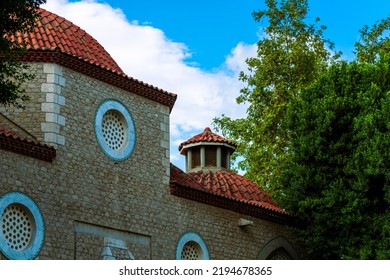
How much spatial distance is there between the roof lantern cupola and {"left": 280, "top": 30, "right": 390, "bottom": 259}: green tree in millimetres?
2281

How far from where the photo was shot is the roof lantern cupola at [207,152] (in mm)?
25406

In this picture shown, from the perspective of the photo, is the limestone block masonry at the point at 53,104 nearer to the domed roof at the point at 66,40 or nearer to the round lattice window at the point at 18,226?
the domed roof at the point at 66,40

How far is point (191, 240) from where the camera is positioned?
2106cm

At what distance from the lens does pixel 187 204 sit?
69.8 ft

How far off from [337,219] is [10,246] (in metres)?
9.31

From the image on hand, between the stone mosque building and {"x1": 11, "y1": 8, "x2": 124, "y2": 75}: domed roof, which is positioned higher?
{"x1": 11, "y1": 8, "x2": 124, "y2": 75}: domed roof

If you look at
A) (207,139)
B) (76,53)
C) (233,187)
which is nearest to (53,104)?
(76,53)

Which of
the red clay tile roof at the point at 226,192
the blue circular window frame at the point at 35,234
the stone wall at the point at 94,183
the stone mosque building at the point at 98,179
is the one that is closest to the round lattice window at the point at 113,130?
the stone mosque building at the point at 98,179

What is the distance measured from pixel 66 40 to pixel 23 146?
4.38 metres

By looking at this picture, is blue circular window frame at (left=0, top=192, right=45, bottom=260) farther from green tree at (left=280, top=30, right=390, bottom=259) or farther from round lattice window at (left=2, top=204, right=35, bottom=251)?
green tree at (left=280, top=30, right=390, bottom=259)

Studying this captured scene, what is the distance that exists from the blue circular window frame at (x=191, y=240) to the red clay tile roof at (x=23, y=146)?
171 inches

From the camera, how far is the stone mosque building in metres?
17.4

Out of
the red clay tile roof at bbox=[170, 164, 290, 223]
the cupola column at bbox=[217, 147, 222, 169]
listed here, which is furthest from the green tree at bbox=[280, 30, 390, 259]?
the cupola column at bbox=[217, 147, 222, 169]

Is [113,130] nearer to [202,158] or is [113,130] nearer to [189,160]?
[202,158]
